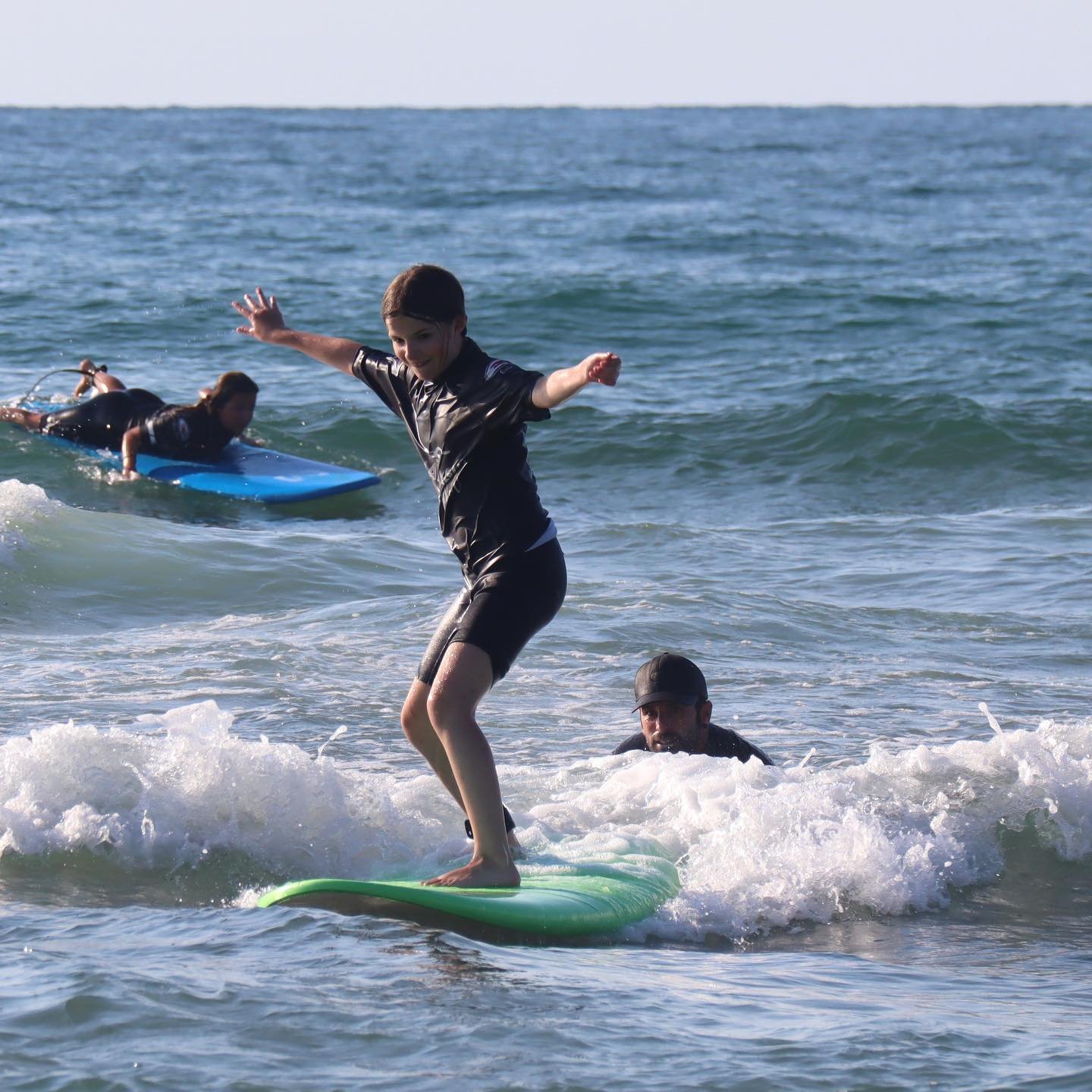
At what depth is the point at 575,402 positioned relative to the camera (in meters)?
17.6

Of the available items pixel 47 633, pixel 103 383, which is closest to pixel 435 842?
pixel 47 633

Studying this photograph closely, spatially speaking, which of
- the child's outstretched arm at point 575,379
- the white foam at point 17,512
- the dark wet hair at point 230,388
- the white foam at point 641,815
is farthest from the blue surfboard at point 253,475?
the child's outstretched arm at point 575,379

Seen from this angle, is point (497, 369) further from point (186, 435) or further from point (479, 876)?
point (186, 435)

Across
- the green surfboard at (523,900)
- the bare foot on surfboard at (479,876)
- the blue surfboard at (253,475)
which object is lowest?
the green surfboard at (523,900)

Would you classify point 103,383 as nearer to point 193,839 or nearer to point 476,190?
point 193,839

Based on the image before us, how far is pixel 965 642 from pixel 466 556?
4.82 metres

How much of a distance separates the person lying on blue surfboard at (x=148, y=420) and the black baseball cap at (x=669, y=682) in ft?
25.1

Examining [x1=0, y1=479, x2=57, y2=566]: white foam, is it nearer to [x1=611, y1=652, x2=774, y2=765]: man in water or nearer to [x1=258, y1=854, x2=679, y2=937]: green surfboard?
[x1=611, y1=652, x2=774, y2=765]: man in water

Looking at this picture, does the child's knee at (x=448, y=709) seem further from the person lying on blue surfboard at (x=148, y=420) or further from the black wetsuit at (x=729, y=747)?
the person lying on blue surfboard at (x=148, y=420)

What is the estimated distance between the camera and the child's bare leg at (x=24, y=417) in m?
14.5

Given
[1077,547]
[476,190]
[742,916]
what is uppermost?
[476,190]

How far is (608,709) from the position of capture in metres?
7.46

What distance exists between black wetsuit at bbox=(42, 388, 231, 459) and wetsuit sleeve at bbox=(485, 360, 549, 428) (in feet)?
30.9

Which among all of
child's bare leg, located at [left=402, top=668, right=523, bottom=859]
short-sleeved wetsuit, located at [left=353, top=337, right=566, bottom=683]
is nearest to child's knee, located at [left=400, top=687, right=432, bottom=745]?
child's bare leg, located at [left=402, top=668, right=523, bottom=859]
